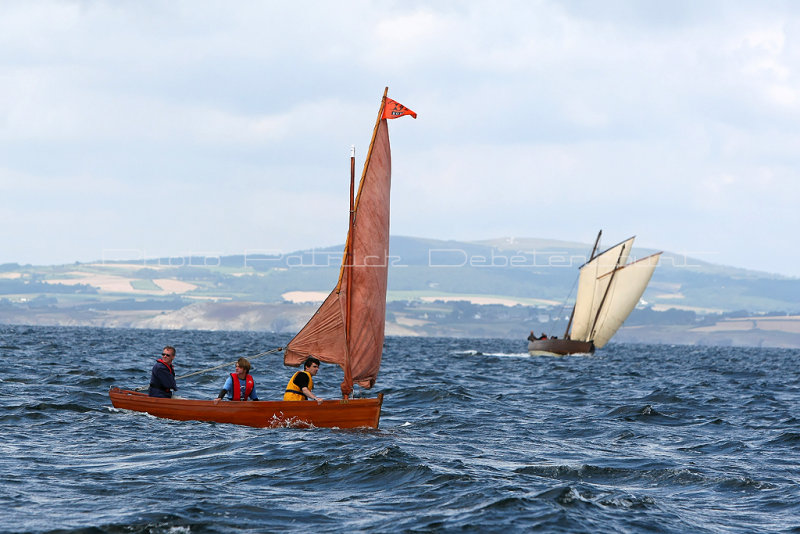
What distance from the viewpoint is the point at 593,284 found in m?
91.8

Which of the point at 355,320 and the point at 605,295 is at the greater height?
the point at 605,295

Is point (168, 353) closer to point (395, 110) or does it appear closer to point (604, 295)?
point (395, 110)

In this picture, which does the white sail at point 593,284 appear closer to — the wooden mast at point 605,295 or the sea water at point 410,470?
the wooden mast at point 605,295

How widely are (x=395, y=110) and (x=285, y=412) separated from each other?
26.8 ft

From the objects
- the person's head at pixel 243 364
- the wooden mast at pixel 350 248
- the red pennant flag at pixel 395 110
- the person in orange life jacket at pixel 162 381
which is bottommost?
the person in orange life jacket at pixel 162 381

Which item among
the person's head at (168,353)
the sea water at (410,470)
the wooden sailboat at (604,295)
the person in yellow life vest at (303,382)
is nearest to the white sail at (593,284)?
the wooden sailboat at (604,295)

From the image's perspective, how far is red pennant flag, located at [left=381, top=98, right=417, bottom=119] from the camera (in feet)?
74.4

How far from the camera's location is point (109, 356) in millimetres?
54719

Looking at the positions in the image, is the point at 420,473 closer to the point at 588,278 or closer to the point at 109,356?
the point at 109,356

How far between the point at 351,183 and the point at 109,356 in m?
36.9

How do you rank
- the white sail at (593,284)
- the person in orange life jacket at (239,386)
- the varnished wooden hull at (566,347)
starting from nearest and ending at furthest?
the person in orange life jacket at (239,386)
the white sail at (593,284)
the varnished wooden hull at (566,347)

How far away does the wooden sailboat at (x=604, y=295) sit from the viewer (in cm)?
8981

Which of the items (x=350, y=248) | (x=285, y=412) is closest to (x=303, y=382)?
(x=285, y=412)

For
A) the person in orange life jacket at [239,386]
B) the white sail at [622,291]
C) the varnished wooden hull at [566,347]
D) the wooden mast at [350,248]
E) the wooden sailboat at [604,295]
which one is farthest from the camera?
the varnished wooden hull at [566,347]
